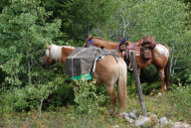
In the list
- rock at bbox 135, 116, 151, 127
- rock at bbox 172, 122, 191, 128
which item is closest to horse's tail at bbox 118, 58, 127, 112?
rock at bbox 135, 116, 151, 127

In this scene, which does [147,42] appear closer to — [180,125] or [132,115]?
[132,115]

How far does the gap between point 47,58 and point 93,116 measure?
2.05m

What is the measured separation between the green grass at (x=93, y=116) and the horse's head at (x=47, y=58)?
1.10m

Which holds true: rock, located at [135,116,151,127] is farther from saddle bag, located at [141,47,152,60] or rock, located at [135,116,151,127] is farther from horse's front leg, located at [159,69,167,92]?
horse's front leg, located at [159,69,167,92]

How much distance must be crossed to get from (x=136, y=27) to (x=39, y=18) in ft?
12.2

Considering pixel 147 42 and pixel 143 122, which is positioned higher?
pixel 147 42

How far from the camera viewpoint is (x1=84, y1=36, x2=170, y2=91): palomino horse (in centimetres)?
794

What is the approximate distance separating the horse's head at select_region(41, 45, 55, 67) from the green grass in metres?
1.10

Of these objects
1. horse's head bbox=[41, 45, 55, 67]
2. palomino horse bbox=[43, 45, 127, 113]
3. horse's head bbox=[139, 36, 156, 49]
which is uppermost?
horse's head bbox=[139, 36, 156, 49]

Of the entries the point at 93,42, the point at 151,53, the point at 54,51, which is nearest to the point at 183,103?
the point at 151,53

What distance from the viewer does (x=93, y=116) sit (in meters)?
5.46

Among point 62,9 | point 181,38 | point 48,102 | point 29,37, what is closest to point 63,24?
point 62,9

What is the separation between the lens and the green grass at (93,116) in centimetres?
533

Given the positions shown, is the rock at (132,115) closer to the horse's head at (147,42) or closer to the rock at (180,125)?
the rock at (180,125)
